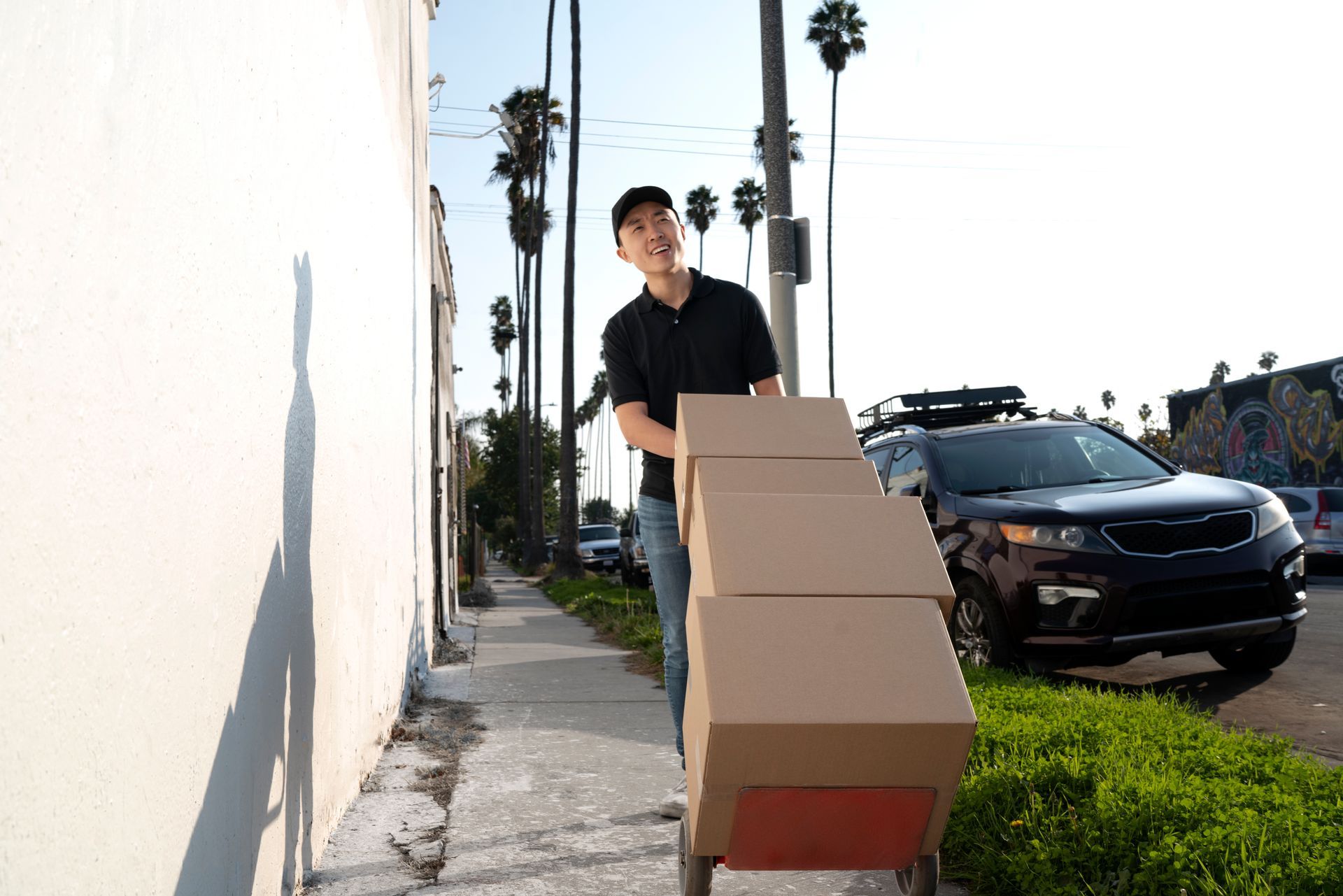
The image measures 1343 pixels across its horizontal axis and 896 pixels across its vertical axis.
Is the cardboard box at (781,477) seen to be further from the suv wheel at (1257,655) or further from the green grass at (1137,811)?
the suv wheel at (1257,655)

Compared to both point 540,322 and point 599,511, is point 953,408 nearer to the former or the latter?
point 540,322

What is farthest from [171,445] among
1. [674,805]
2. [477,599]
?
[477,599]

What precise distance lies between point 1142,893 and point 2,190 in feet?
9.15

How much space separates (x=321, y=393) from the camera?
3.45 meters

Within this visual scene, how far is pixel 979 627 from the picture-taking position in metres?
6.30

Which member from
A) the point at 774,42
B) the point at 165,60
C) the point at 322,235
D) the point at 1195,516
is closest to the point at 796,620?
the point at 165,60

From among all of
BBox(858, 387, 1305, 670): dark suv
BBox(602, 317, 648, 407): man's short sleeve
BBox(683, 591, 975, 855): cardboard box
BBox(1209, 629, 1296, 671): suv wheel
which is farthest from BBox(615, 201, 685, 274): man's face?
BBox(1209, 629, 1296, 671): suv wheel

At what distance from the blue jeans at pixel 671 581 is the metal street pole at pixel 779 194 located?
2.89 m

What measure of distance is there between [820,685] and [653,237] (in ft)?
5.90

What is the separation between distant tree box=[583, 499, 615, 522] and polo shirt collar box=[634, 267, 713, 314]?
97742 millimetres

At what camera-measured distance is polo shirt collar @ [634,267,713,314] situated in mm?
3688

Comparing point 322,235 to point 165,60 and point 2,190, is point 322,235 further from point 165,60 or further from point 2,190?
point 2,190

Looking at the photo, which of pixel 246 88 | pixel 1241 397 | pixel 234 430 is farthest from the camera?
pixel 1241 397

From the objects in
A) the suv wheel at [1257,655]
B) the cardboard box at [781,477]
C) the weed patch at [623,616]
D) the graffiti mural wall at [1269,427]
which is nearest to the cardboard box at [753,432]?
the cardboard box at [781,477]
